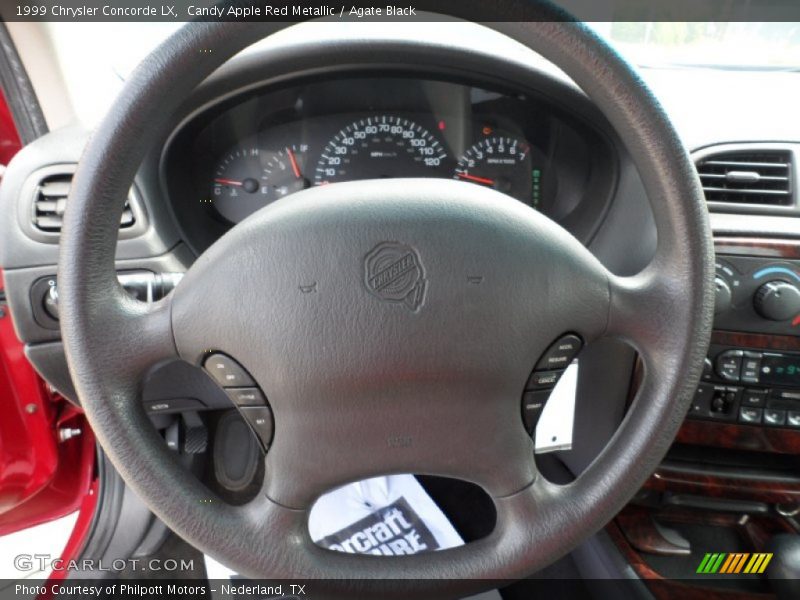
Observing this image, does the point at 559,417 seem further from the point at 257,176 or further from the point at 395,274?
the point at 257,176

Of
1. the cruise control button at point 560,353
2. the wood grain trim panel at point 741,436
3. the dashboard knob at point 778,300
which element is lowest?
the wood grain trim panel at point 741,436

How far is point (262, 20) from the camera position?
2.06 feet

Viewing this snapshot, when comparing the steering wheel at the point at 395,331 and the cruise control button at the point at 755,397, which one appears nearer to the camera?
the steering wheel at the point at 395,331

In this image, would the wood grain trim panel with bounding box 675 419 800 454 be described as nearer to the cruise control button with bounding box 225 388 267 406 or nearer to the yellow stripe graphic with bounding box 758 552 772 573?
the yellow stripe graphic with bounding box 758 552 772 573

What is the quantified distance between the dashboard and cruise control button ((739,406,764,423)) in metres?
0.43

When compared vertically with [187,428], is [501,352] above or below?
above

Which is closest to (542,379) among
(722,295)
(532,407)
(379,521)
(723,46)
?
(532,407)

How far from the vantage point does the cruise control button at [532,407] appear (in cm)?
74

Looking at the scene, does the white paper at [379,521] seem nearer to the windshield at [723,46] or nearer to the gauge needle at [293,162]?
the gauge needle at [293,162]

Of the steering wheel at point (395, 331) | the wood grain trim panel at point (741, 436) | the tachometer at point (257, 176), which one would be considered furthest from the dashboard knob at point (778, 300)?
the tachometer at point (257, 176)

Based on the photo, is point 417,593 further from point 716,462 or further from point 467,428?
point 716,462

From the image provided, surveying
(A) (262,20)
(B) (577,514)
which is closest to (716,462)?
(B) (577,514)

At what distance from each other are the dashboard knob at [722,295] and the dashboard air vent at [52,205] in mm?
910

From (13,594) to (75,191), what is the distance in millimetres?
1169
